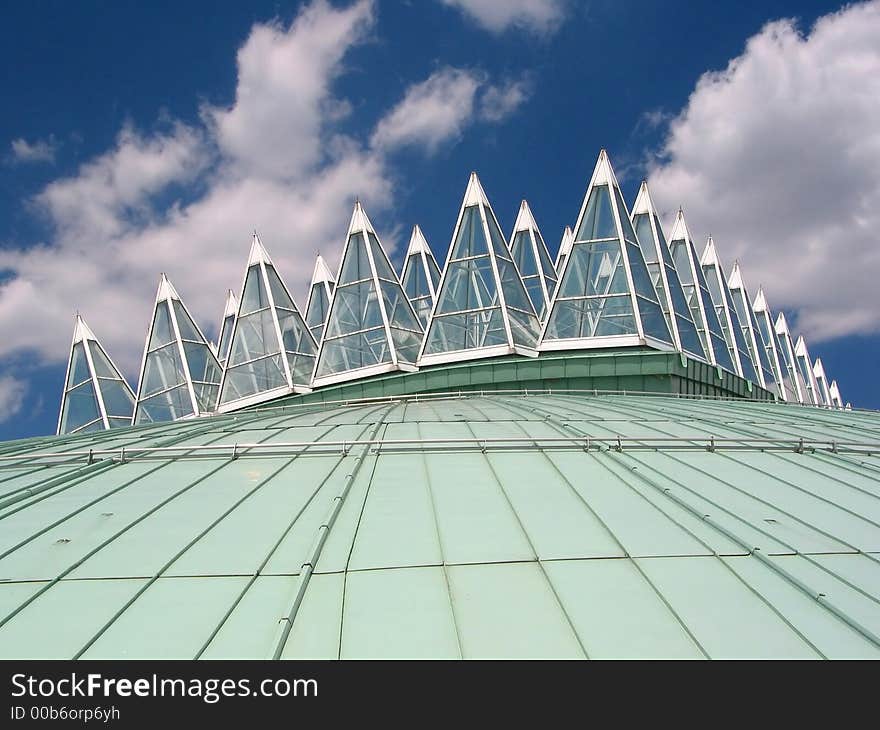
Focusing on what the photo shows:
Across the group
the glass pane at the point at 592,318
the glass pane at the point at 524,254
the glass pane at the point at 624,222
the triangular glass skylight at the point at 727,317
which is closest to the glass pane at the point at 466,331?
the glass pane at the point at 592,318

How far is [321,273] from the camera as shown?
52.5 m

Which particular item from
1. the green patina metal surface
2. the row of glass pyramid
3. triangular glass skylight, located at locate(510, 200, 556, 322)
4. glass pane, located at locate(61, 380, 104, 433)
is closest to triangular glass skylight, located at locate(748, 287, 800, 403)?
the row of glass pyramid

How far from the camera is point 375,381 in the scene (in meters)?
35.7

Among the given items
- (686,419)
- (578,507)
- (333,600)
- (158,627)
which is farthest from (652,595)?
(686,419)

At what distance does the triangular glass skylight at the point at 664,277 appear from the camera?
3606 centimetres

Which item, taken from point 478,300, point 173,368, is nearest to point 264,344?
point 173,368

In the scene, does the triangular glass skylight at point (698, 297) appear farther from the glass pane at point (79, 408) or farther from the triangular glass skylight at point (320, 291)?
the glass pane at point (79, 408)

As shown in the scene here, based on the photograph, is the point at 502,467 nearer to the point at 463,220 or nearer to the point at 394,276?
the point at 463,220

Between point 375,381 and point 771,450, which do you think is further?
point 375,381

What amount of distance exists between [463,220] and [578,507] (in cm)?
2769

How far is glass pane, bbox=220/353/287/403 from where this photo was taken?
42219 millimetres

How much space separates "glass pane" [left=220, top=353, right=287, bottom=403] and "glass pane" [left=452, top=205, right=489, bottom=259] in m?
15.0
